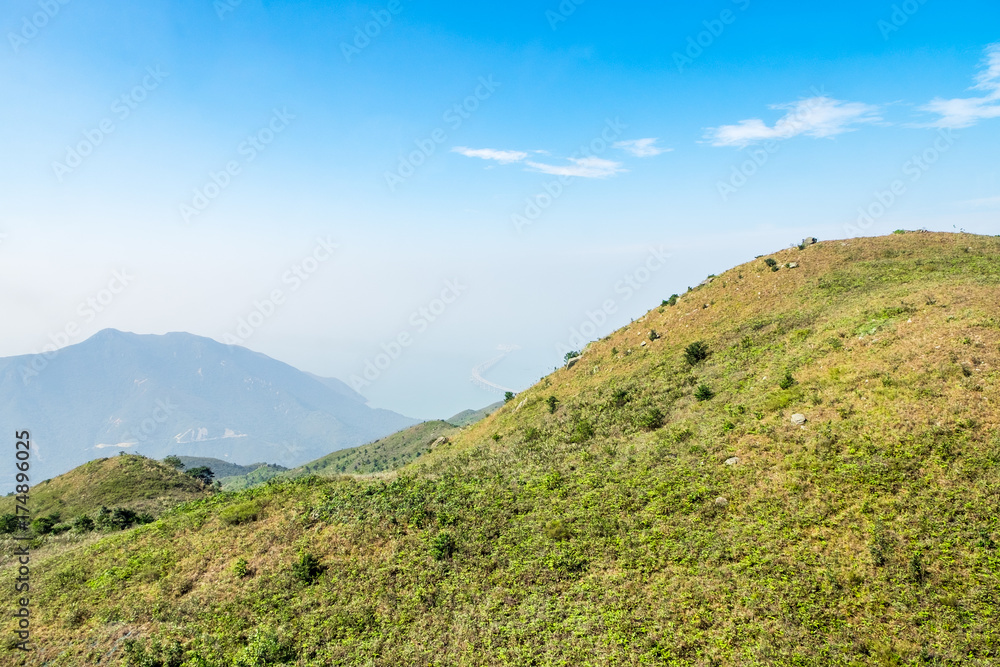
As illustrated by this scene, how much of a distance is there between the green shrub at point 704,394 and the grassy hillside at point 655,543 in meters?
0.38

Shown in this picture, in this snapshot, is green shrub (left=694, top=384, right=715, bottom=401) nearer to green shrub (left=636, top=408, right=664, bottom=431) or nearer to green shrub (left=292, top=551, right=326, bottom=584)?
green shrub (left=636, top=408, right=664, bottom=431)

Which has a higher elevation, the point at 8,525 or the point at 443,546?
the point at 8,525

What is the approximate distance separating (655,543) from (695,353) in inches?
799

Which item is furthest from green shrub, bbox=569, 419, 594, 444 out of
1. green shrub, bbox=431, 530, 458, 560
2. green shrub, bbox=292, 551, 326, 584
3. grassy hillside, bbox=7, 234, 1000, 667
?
green shrub, bbox=292, 551, 326, 584

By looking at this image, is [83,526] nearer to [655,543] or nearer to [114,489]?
[114,489]

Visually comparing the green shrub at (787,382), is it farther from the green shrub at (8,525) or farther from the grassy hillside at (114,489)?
the grassy hillside at (114,489)

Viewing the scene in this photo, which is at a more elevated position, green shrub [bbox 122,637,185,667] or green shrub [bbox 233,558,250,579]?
green shrub [bbox 233,558,250,579]

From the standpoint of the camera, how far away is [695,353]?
34.0 meters

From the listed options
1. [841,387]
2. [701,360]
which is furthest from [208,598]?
[701,360]

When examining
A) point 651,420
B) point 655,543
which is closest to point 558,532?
point 655,543

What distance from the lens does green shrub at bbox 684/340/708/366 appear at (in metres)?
33.8

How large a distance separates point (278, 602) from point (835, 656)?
58.6 ft

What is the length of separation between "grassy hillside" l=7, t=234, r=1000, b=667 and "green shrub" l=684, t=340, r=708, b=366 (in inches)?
124

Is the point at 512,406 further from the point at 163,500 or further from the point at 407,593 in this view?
the point at 163,500
